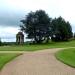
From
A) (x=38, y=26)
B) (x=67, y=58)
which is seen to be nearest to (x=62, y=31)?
(x=38, y=26)

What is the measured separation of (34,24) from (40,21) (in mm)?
1649

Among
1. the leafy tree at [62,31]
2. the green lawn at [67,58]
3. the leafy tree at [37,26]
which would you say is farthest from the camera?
the leafy tree at [62,31]

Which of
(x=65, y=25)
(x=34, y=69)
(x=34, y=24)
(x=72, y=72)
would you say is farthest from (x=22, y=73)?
(x=65, y=25)

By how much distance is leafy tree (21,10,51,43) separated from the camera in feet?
216

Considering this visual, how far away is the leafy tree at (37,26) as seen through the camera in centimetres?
6581

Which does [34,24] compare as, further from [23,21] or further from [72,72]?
[72,72]

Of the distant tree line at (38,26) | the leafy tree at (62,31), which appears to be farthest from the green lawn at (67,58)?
the leafy tree at (62,31)

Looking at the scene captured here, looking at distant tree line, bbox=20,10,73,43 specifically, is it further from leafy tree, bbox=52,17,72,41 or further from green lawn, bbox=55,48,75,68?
green lawn, bbox=55,48,75,68

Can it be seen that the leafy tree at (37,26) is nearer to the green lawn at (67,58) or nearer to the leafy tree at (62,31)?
the leafy tree at (62,31)

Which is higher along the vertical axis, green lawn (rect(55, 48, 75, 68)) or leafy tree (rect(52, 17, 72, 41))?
leafy tree (rect(52, 17, 72, 41))

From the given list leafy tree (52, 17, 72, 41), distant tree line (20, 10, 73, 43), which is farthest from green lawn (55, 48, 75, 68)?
leafy tree (52, 17, 72, 41)

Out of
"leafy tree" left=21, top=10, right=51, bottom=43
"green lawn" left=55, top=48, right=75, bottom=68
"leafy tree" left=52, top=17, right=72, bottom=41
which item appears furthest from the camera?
"leafy tree" left=52, top=17, right=72, bottom=41

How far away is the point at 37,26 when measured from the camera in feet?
215

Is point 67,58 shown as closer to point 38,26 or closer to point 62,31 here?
point 38,26
